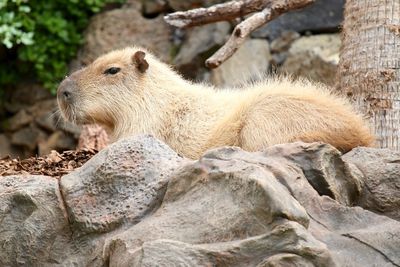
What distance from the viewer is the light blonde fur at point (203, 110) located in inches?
217

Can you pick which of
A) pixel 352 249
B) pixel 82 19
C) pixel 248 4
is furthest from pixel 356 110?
pixel 82 19

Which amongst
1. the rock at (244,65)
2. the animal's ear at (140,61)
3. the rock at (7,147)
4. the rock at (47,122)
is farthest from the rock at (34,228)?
the rock at (7,147)

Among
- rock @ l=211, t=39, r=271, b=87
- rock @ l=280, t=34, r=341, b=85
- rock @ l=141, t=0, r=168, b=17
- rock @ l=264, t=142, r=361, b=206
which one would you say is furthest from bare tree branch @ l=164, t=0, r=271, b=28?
rock @ l=141, t=0, r=168, b=17

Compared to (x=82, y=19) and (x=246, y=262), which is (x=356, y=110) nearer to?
(x=246, y=262)

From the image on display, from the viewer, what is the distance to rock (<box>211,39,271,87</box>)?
10867 mm

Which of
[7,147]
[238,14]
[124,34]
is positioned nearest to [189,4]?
[124,34]

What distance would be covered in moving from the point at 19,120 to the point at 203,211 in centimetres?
787

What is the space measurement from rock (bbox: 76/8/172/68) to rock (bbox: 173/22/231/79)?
1.26ft

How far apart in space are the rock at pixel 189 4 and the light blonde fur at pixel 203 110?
4323 millimetres

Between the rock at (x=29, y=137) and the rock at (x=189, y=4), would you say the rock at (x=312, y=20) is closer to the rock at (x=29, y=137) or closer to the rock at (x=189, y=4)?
the rock at (x=189, y=4)

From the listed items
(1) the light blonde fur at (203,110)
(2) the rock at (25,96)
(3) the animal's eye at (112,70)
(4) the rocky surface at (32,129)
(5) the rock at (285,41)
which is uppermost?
(3) the animal's eye at (112,70)

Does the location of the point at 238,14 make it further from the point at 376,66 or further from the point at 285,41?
the point at 285,41

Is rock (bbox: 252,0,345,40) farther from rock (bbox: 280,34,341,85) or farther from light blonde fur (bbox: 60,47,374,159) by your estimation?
light blonde fur (bbox: 60,47,374,159)

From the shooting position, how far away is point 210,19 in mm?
6848
